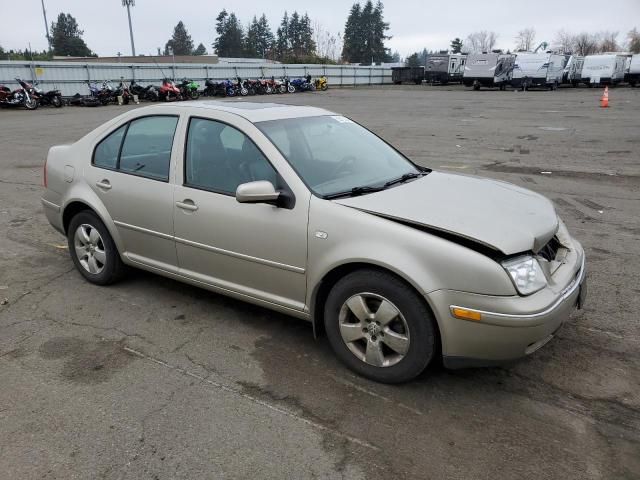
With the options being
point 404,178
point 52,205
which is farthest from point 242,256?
point 52,205

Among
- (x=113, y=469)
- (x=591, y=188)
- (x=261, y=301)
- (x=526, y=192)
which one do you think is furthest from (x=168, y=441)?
(x=591, y=188)

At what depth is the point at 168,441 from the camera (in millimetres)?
2723

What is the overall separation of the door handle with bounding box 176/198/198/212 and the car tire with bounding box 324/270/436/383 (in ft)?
4.02

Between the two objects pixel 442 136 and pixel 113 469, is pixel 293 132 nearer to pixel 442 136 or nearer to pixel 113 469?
pixel 113 469

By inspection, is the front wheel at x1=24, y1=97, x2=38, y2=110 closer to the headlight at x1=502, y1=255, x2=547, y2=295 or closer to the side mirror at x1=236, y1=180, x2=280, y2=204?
the side mirror at x1=236, y1=180, x2=280, y2=204

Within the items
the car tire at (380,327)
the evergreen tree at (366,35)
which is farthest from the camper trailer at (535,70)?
the evergreen tree at (366,35)

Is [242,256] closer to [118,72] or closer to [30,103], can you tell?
[30,103]

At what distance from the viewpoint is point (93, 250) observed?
4.65 metres

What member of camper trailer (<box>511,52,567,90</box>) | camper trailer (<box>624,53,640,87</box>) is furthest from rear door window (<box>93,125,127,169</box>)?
camper trailer (<box>624,53,640,87</box>)

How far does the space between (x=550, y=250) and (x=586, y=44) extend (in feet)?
401

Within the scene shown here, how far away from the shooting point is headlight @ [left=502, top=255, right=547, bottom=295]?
2.79 meters

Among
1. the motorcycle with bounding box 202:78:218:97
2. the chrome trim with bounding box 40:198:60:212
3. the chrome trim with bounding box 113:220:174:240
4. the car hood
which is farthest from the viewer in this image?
the motorcycle with bounding box 202:78:218:97

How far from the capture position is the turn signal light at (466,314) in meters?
2.77

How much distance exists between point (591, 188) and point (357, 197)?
633 centimetres
